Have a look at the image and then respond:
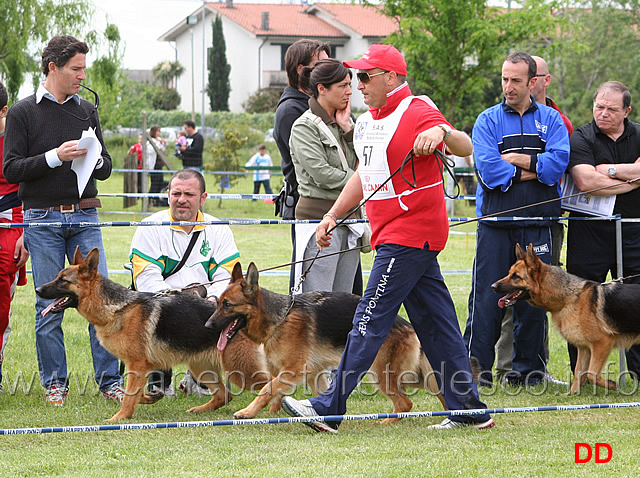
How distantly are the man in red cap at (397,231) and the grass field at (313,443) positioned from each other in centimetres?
31

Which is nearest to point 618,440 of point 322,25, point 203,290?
point 203,290

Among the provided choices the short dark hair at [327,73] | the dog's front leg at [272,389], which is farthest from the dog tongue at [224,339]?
the short dark hair at [327,73]

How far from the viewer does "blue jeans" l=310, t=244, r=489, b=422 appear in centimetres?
429

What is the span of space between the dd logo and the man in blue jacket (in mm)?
1710

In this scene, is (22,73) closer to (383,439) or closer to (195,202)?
(195,202)

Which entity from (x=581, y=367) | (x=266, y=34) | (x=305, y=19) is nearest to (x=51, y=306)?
(x=581, y=367)

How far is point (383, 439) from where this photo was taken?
4336 mm

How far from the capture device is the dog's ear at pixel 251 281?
4.75 m

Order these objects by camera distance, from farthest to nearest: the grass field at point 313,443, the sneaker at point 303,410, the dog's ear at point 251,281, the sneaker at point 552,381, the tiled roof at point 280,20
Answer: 1. the tiled roof at point 280,20
2. the sneaker at point 552,381
3. the dog's ear at point 251,281
4. the sneaker at point 303,410
5. the grass field at point 313,443

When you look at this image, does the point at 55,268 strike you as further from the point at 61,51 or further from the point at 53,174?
the point at 61,51

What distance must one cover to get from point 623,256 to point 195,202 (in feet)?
10.4

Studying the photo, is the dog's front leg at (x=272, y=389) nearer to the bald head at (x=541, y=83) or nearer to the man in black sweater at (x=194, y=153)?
the bald head at (x=541, y=83)

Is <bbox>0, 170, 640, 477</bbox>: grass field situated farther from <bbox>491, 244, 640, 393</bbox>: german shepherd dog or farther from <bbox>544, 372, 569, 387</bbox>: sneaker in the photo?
<bbox>491, 244, 640, 393</bbox>: german shepherd dog

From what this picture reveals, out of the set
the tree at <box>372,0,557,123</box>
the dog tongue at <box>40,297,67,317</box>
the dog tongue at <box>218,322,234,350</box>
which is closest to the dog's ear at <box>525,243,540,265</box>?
the dog tongue at <box>218,322,234,350</box>
